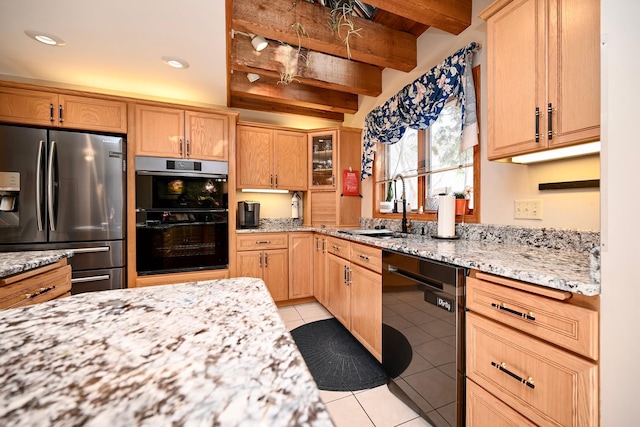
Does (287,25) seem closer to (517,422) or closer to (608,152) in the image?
(608,152)

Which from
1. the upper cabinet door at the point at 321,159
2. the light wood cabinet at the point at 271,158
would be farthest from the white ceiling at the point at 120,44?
the upper cabinet door at the point at 321,159

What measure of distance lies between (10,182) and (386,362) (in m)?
3.23

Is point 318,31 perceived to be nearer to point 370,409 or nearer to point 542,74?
point 542,74

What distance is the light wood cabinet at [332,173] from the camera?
330 cm

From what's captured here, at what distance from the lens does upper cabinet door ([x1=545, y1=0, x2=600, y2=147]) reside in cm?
104

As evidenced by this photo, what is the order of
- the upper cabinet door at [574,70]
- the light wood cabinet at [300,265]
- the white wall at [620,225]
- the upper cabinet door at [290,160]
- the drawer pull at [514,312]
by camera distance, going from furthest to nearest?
the upper cabinet door at [290,160] < the light wood cabinet at [300,265] < the upper cabinet door at [574,70] < the drawer pull at [514,312] < the white wall at [620,225]

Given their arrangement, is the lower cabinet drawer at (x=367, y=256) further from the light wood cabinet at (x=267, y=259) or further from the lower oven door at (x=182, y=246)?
the lower oven door at (x=182, y=246)

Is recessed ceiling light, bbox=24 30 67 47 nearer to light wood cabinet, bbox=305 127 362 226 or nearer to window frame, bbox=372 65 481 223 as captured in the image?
light wood cabinet, bbox=305 127 362 226

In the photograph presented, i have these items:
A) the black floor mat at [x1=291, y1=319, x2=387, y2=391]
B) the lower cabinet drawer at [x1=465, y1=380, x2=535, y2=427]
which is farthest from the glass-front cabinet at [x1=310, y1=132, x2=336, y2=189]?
the lower cabinet drawer at [x1=465, y1=380, x2=535, y2=427]

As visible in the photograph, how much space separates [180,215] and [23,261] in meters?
1.42

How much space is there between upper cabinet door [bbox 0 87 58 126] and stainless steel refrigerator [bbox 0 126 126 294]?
0.36 ft

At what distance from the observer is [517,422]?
0.97 meters

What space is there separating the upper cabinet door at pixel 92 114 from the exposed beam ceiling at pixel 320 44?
108 cm

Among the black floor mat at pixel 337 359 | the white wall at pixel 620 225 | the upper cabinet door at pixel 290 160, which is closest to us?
the white wall at pixel 620 225
